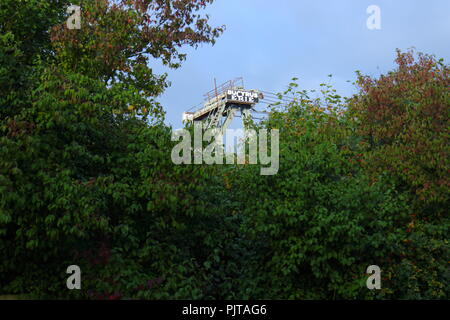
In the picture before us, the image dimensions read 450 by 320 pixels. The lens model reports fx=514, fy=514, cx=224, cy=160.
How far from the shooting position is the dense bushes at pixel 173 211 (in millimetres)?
7832

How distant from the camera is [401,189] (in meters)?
11.4

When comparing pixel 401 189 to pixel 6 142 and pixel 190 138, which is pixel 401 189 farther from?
pixel 6 142

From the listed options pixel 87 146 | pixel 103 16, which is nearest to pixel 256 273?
pixel 87 146

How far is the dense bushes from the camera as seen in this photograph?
25.7ft

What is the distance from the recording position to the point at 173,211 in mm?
8469

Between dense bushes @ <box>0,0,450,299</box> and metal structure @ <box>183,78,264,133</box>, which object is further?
metal structure @ <box>183,78,264,133</box>

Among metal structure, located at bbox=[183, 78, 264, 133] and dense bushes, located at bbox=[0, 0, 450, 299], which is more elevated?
metal structure, located at bbox=[183, 78, 264, 133]

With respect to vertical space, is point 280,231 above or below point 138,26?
below

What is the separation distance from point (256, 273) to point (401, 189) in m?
4.11

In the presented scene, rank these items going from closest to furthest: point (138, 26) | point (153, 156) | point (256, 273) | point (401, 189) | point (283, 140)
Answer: point (153, 156), point (256, 273), point (283, 140), point (401, 189), point (138, 26)

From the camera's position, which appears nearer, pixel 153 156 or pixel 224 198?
pixel 153 156

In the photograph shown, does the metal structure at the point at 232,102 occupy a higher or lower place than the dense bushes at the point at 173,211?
higher

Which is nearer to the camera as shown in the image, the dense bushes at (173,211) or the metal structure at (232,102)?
the dense bushes at (173,211)

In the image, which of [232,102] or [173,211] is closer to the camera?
[173,211]
